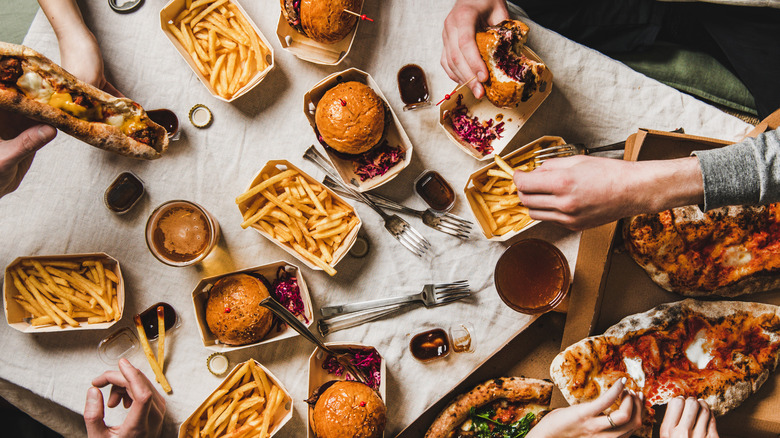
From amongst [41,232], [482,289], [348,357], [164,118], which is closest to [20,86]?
[164,118]

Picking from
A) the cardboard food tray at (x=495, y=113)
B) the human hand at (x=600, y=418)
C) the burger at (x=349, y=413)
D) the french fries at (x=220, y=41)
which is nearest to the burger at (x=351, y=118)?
the cardboard food tray at (x=495, y=113)

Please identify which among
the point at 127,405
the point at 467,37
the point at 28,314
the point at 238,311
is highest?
the point at 467,37

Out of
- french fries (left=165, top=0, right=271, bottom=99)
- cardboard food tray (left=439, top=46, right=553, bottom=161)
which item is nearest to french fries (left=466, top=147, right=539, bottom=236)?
cardboard food tray (left=439, top=46, right=553, bottom=161)

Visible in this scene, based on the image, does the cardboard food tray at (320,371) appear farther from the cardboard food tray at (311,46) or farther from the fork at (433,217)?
the cardboard food tray at (311,46)

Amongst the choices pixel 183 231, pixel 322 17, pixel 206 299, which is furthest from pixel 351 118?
pixel 206 299

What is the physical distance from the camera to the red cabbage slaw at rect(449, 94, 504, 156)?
9.45 ft

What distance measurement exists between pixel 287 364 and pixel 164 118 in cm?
168

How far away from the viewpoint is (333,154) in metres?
2.80

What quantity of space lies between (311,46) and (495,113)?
1.19 meters

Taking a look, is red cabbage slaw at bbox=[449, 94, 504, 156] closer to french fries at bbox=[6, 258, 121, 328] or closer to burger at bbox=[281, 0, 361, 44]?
burger at bbox=[281, 0, 361, 44]

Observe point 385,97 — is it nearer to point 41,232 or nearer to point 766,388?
point 41,232

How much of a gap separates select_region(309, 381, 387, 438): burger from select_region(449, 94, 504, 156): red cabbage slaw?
1559 millimetres

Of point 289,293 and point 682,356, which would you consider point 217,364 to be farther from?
point 682,356

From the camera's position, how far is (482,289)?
9.73ft
